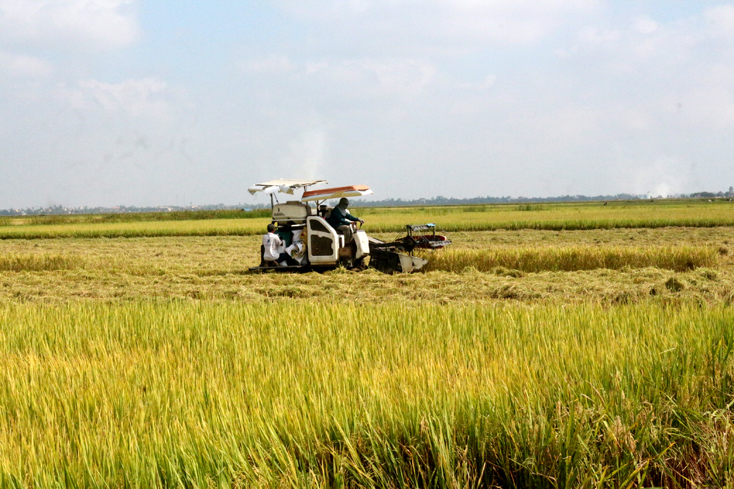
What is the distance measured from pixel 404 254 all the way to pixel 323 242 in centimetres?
Result: 166

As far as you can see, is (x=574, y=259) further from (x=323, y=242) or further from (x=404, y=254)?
(x=323, y=242)

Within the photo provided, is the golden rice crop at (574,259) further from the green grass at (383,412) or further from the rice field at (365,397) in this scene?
the green grass at (383,412)

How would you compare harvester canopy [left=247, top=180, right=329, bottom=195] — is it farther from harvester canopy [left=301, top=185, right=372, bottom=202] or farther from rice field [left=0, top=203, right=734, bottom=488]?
rice field [left=0, top=203, right=734, bottom=488]

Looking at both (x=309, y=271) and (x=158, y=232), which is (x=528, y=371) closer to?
(x=309, y=271)

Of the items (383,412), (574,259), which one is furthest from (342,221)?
(383,412)

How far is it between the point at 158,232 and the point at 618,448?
3087 centimetres

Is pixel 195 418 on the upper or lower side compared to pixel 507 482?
upper

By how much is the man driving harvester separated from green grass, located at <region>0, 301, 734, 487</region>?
281 inches

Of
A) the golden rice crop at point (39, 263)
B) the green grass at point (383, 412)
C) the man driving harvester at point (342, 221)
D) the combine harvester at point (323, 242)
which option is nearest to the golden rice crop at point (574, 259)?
the combine harvester at point (323, 242)

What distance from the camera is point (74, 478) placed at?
100 inches

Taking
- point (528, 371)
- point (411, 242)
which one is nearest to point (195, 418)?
point (528, 371)

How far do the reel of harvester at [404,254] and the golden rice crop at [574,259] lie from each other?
78 cm

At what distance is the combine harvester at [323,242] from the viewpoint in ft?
39.6

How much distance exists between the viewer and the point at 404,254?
1223cm
